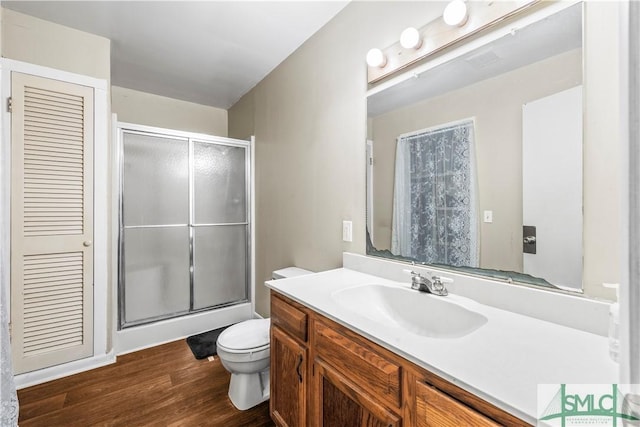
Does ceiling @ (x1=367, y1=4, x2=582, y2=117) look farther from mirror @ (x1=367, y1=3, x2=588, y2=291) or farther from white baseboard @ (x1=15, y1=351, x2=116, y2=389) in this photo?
white baseboard @ (x1=15, y1=351, x2=116, y2=389)

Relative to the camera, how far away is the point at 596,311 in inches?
34.1

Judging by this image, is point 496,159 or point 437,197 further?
point 437,197

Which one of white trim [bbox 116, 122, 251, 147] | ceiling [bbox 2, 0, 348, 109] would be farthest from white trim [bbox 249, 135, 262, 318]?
ceiling [bbox 2, 0, 348, 109]

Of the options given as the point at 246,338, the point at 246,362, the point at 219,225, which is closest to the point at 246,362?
the point at 246,362

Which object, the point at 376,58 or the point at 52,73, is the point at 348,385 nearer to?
the point at 376,58

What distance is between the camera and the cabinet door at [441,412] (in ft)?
2.09

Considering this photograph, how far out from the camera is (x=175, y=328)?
263cm

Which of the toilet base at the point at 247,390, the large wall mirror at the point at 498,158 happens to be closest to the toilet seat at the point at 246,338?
the toilet base at the point at 247,390

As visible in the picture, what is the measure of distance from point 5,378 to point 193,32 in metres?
2.24

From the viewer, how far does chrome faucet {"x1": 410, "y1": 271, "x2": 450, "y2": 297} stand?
123 cm

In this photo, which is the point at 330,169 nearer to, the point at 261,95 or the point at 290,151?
the point at 290,151

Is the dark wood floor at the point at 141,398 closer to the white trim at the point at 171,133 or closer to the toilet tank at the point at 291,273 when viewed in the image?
the toilet tank at the point at 291,273

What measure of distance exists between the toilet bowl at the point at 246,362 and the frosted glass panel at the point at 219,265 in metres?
1.11

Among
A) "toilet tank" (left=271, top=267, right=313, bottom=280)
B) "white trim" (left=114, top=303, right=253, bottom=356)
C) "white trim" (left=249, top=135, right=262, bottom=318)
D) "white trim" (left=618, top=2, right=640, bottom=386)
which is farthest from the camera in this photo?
"white trim" (left=249, top=135, right=262, bottom=318)
